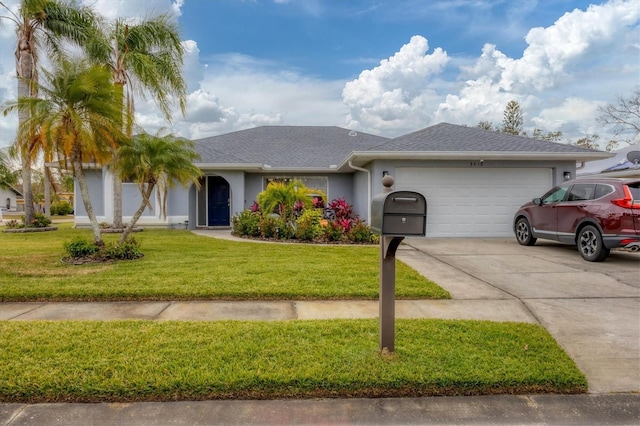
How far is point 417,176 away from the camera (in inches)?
465

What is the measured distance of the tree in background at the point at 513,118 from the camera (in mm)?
38875

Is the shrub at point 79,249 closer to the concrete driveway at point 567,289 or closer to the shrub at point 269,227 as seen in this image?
the shrub at point 269,227

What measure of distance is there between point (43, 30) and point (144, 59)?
15.4ft

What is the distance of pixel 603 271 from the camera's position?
6844 millimetres

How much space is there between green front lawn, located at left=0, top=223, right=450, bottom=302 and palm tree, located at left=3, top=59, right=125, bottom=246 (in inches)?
90.1

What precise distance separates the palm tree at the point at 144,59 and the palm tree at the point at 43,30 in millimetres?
1005

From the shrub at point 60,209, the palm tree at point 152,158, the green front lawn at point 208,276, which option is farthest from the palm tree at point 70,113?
the shrub at point 60,209

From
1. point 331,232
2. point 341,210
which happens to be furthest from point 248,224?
point 341,210

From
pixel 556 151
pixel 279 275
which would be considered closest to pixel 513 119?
pixel 556 151

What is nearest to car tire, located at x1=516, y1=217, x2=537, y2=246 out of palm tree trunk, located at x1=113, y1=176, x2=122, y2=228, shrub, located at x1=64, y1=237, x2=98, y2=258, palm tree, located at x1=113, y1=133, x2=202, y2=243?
palm tree, located at x1=113, y1=133, x2=202, y2=243

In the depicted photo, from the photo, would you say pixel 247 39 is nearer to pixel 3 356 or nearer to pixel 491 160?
pixel 491 160

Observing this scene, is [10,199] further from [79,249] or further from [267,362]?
[267,362]

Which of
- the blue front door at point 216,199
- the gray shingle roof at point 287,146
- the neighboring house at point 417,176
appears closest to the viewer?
the neighboring house at point 417,176

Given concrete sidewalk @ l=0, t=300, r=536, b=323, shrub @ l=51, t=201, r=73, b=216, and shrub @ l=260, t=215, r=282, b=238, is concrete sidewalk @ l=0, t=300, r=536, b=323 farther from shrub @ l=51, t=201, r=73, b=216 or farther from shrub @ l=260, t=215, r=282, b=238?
shrub @ l=51, t=201, r=73, b=216
